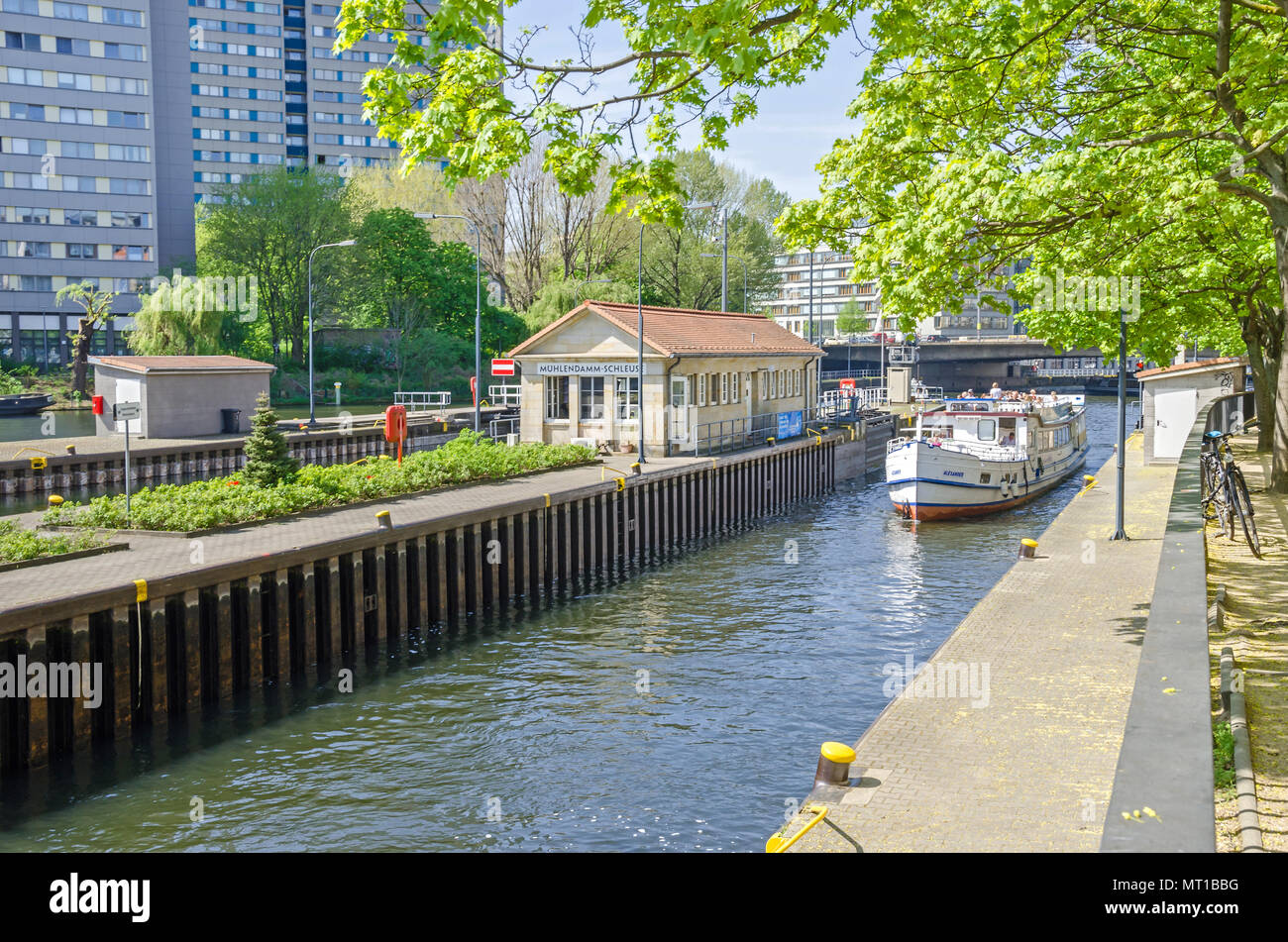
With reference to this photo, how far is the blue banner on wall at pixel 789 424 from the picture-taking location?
48.0 metres

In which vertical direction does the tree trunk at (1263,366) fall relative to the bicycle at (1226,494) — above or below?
above

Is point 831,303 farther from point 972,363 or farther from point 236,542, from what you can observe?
point 236,542

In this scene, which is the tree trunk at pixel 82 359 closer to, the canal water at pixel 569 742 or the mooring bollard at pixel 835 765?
the canal water at pixel 569 742

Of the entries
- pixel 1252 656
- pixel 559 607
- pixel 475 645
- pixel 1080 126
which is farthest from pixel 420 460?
pixel 1252 656

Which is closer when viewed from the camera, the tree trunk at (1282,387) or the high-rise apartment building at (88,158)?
the tree trunk at (1282,387)

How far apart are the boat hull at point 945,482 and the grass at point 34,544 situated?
25.4 meters

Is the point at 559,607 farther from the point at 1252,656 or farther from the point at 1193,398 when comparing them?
the point at 1193,398

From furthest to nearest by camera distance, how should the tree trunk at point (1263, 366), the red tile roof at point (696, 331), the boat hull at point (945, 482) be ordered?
the red tile roof at point (696, 331), the boat hull at point (945, 482), the tree trunk at point (1263, 366)

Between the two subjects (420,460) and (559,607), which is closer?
(559,607)

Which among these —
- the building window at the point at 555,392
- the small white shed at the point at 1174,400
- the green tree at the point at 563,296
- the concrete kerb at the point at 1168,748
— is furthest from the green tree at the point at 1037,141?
the green tree at the point at 563,296

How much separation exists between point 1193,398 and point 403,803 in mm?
32998

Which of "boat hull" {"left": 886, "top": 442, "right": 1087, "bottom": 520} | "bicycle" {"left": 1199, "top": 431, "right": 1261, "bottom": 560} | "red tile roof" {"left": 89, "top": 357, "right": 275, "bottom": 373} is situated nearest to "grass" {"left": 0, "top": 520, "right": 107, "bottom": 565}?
"bicycle" {"left": 1199, "top": 431, "right": 1261, "bottom": 560}

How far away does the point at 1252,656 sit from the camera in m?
13.3

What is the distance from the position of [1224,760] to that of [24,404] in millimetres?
78733
